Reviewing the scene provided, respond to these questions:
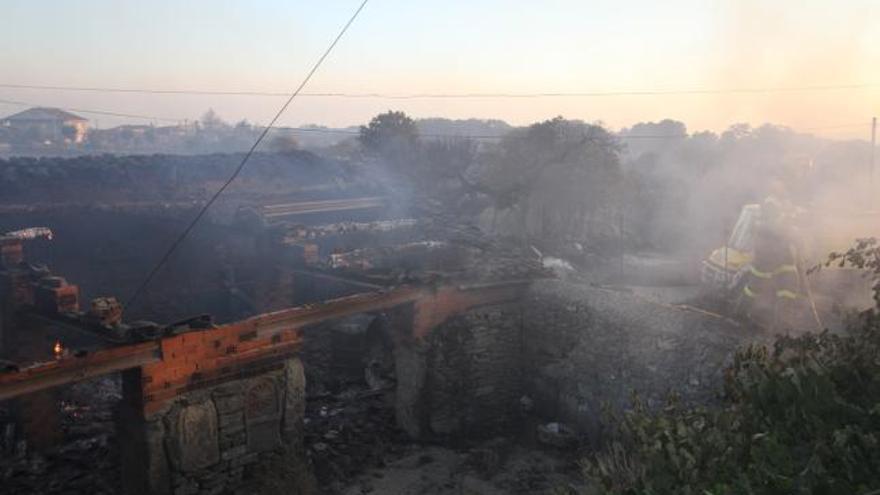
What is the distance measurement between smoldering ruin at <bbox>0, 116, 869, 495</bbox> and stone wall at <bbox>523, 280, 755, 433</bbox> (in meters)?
0.03

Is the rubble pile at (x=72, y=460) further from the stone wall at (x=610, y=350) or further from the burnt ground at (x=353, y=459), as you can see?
the stone wall at (x=610, y=350)

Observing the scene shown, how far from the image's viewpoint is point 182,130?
91938 millimetres

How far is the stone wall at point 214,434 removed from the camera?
302 inches

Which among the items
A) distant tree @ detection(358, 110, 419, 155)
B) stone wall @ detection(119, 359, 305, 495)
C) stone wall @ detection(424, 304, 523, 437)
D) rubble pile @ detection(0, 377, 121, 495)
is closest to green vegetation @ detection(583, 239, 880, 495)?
stone wall @ detection(119, 359, 305, 495)

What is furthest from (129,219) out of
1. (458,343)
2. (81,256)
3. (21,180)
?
(458,343)

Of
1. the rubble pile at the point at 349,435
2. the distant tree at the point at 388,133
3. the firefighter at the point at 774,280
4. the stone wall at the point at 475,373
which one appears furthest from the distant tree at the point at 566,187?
the rubble pile at the point at 349,435

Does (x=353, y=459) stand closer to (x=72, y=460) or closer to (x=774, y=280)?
(x=72, y=460)

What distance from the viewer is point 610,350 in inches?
416

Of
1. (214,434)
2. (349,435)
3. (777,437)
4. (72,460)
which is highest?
(777,437)

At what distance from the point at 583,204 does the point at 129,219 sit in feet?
56.1

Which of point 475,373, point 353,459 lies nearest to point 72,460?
point 353,459

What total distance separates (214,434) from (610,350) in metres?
5.72

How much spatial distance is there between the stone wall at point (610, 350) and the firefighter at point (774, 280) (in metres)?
2.93

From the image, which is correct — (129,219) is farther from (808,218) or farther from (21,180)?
(808,218)
